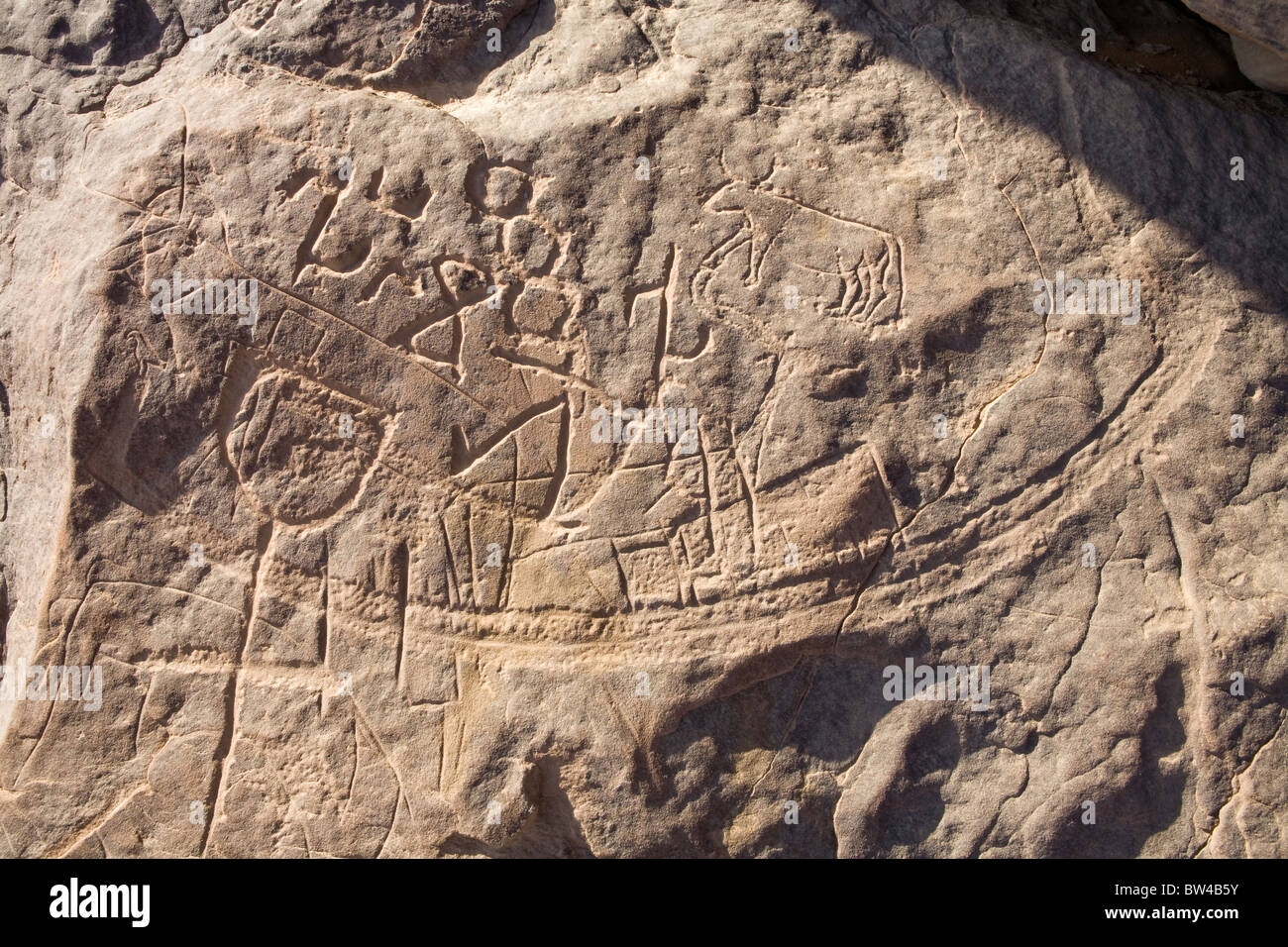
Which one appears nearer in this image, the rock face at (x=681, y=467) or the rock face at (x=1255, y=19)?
the rock face at (x=1255, y=19)

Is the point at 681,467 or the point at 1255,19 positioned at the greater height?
the point at 1255,19

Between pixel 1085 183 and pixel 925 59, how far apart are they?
77cm

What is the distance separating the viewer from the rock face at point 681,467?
357 centimetres

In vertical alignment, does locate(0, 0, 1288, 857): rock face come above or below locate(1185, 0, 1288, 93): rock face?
below

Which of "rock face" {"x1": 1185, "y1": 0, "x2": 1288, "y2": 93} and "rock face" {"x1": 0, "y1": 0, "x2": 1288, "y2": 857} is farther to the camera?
"rock face" {"x1": 0, "y1": 0, "x2": 1288, "y2": 857}

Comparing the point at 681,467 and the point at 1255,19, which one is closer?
the point at 1255,19

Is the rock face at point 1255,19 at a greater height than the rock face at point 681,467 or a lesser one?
greater

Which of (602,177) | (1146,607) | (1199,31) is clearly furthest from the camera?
(1199,31)

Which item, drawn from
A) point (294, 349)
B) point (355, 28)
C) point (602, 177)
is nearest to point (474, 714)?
point (294, 349)

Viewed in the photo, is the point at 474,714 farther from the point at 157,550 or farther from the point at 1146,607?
the point at 1146,607

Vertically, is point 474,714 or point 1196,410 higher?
point 1196,410

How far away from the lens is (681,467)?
3.65 meters

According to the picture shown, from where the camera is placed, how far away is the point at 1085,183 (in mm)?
3695

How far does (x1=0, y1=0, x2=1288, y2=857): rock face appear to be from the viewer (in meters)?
3.57
